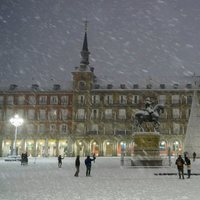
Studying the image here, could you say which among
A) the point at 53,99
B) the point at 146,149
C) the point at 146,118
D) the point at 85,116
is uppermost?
the point at 53,99

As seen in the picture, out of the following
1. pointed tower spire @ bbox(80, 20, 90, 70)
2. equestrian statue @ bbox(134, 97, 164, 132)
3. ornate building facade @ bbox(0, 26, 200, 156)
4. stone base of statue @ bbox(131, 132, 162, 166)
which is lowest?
stone base of statue @ bbox(131, 132, 162, 166)

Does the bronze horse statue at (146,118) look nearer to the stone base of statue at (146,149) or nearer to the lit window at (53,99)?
the stone base of statue at (146,149)

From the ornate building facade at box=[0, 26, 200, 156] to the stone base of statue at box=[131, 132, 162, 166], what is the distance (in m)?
48.4

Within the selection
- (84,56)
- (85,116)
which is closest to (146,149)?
(85,116)

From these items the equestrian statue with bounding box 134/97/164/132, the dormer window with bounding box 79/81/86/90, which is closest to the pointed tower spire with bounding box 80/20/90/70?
the dormer window with bounding box 79/81/86/90

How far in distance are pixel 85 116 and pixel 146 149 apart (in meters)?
50.6

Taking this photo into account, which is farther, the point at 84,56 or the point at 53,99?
the point at 84,56

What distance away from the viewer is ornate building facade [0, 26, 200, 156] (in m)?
83.9

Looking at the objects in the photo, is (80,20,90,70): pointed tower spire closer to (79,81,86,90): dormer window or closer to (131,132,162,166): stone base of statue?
(79,81,86,90): dormer window

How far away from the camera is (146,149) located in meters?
34.6

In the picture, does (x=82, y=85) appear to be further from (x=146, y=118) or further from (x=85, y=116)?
(x=146, y=118)

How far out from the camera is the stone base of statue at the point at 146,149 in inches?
1361

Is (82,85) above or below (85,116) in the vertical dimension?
above

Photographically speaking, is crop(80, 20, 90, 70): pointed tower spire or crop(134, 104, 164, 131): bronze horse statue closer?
crop(134, 104, 164, 131): bronze horse statue
